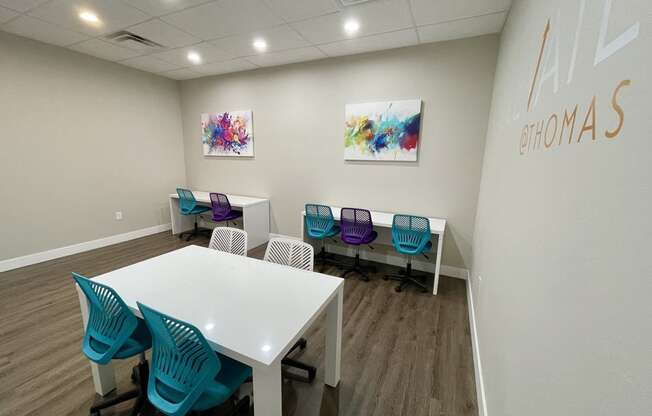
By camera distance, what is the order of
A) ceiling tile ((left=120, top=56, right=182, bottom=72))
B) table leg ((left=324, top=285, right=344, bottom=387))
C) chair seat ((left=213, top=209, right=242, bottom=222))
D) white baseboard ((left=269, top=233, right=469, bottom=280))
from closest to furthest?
table leg ((left=324, top=285, right=344, bottom=387))
white baseboard ((left=269, top=233, right=469, bottom=280))
ceiling tile ((left=120, top=56, right=182, bottom=72))
chair seat ((left=213, top=209, right=242, bottom=222))

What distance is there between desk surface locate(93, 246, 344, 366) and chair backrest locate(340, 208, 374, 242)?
5.15ft

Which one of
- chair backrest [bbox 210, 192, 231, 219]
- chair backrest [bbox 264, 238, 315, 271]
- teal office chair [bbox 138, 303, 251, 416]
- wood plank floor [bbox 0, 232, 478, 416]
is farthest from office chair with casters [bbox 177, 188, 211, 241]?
teal office chair [bbox 138, 303, 251, 416]

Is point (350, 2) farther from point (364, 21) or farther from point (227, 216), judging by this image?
point (227, 216)

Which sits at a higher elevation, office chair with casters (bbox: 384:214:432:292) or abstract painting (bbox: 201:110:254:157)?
abstract painting (bbox: 201:110:254:157)

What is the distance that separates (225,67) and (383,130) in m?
2.73

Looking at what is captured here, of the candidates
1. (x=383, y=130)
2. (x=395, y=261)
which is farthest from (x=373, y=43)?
(x=395, y=261)

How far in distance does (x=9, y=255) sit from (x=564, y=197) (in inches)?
217

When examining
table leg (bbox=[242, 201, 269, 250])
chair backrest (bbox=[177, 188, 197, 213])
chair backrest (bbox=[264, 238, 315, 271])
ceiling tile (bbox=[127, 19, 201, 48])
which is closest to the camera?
chair backrest (bbox=[264, 238, 315, 271])

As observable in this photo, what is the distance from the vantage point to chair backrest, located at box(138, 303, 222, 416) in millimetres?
1095

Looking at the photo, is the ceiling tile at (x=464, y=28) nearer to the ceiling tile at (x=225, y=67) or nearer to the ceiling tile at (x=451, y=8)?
the ceiling tile at (x=451, y=8)

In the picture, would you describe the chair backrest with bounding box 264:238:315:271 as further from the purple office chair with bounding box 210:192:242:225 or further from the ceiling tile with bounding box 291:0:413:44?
the purple office chair with bounding box 210:192:242:225

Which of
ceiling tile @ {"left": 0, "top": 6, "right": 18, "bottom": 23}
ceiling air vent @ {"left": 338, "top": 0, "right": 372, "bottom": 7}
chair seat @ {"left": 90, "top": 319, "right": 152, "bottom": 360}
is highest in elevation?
ceiling air vent @ {"left": 338, "top": 0, "right": 372, "bottom": 7}

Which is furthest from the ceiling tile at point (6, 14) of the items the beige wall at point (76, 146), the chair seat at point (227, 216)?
the chair seat at point (227, 216)

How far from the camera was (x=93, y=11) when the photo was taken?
2652mm
